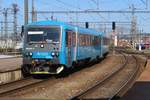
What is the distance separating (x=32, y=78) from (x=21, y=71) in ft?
2.34

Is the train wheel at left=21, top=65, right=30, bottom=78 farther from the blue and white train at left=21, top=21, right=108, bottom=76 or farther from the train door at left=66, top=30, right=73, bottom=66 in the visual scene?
the train door at left=66, top=30, right=73, bottom=66

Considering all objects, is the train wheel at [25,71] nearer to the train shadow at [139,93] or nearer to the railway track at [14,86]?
the railway track at [14,86]

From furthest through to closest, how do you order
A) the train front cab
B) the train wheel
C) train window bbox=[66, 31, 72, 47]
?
train window bbox=[66, 31, 72, 47], the train wheel, the train front cab


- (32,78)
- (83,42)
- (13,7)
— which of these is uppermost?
(13,7)

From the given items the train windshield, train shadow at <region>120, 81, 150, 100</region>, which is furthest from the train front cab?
train shadow at <region>120, 81, 150, 100</region>

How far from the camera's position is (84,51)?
99.1 feet

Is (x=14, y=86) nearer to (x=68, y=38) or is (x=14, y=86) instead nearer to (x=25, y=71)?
(x=25, y=71)

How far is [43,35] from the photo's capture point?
23.3m

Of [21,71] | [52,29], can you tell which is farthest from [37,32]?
[21,71]

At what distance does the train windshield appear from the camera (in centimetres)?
2320

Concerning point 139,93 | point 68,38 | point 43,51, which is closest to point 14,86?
point 43,51

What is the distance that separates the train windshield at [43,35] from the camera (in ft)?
76.1

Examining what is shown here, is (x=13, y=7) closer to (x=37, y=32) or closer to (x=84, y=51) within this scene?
(x=84, y=51)

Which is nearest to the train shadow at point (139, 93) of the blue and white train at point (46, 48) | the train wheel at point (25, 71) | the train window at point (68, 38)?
the blue and white train at point (46, 48)
